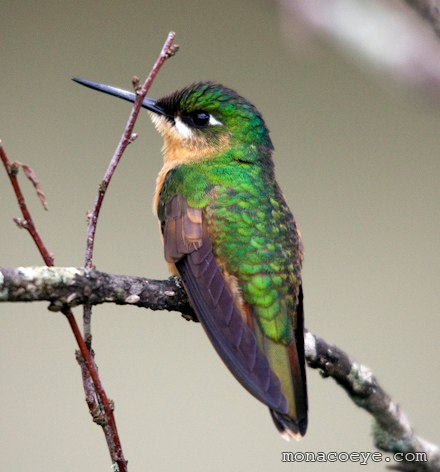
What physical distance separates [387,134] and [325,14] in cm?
259

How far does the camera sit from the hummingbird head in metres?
3.14

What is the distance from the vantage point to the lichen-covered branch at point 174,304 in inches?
78.9

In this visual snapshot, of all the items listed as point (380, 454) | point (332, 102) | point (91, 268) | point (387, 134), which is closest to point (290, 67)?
point (332, 102)

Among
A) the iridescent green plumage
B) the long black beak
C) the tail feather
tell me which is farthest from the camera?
the long black beak

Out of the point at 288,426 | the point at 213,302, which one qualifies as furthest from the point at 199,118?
the point at 288,426

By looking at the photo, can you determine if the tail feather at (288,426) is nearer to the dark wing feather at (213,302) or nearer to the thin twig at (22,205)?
the dark wing feather at (213,302)

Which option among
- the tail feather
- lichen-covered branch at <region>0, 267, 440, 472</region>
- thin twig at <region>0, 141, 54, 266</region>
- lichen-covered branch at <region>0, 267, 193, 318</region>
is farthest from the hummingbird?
→ thin twig at <region>0, 141, 54, 266</region>

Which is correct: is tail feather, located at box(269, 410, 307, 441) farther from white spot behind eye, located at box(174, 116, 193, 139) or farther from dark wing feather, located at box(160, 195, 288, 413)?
white spot behind eye, located at box(174, 116, 193, 139)

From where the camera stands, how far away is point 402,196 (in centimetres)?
516

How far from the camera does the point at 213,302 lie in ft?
8.47

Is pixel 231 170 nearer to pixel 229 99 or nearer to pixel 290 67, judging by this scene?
pixel 229 99

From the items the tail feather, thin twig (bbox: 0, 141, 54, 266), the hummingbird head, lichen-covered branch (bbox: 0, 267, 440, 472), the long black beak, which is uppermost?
the long black beak

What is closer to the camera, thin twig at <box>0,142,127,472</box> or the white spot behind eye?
thin twig at <box>0,142,127,472</box>

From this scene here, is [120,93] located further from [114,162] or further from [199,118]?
[114,162]
